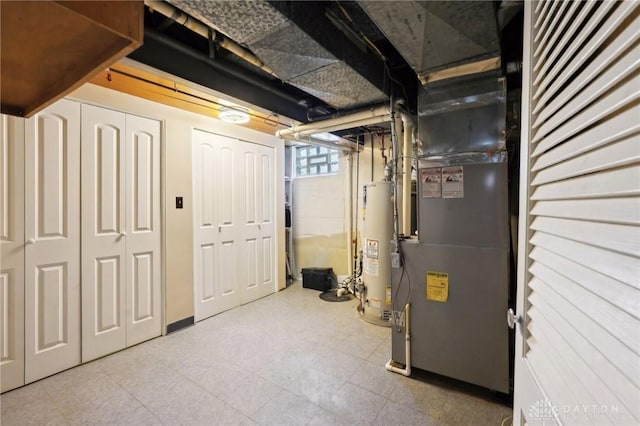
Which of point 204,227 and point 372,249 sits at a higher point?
point 204,227

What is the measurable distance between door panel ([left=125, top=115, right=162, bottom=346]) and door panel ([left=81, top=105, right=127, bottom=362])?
6 cm

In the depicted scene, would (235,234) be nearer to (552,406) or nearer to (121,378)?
(121,378)

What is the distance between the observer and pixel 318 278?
4.29 m

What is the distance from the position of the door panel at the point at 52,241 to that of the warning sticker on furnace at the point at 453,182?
9.26ft

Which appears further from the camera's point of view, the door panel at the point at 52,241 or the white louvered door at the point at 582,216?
the door panel at the point at 52,241

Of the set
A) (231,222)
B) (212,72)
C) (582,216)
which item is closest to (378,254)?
(231,222)

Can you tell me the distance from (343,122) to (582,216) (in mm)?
2432

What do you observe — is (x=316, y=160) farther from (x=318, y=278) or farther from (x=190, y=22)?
(x=190, y=22)

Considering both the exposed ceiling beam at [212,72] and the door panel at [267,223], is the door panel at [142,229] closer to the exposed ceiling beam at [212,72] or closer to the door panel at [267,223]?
the exposed ceiling beam at [212,72]

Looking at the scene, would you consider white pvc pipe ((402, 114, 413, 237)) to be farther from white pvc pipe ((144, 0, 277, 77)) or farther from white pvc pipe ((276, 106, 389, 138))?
white pvc pipe ((144, 0, 277, 77))

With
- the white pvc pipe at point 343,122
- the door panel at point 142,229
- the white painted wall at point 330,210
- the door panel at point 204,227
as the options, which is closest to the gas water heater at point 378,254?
the white pvc pipe at point 343,122

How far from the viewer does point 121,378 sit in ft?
6.96

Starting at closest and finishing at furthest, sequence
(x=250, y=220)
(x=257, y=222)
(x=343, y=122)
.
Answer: (x=343, y=122) → (x=250, y=220) → (x=257, y=222)

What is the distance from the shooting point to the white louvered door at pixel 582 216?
0.46 metres
